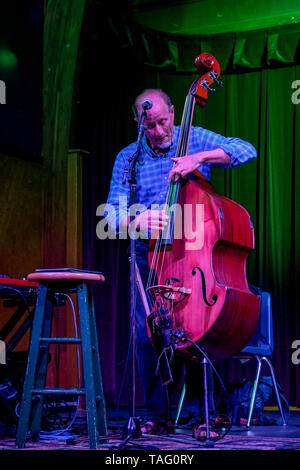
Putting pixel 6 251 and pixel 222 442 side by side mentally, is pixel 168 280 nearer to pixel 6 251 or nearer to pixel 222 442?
pixel 222 442

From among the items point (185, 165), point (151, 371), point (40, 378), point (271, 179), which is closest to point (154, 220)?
point (185, 165)

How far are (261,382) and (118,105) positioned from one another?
2618 millimetres

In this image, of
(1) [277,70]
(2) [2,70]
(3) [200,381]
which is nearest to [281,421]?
(3) [200,381]

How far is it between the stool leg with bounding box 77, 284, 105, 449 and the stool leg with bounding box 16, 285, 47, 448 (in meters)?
0.18

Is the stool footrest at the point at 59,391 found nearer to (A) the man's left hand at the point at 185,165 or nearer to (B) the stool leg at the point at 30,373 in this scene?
(B) the stool leg at the point at 30,373

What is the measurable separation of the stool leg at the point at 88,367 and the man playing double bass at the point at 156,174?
17.5 inches

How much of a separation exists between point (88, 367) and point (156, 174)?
1132mm

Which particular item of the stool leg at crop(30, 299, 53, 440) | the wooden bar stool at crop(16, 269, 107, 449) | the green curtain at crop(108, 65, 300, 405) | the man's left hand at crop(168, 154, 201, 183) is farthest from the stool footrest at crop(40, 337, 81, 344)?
the green curtain at crop(108, 65, 300, 405)

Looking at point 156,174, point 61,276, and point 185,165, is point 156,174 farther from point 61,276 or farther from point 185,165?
point 61,276

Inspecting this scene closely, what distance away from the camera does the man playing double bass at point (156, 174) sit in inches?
122

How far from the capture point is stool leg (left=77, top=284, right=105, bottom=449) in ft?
8.66

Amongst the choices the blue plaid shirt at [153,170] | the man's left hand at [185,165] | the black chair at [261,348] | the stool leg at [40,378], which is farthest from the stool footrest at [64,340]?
the black chair at [261,348]

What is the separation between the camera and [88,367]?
8.93ft

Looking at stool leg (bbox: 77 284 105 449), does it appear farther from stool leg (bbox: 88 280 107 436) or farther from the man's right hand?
the man's right hand
